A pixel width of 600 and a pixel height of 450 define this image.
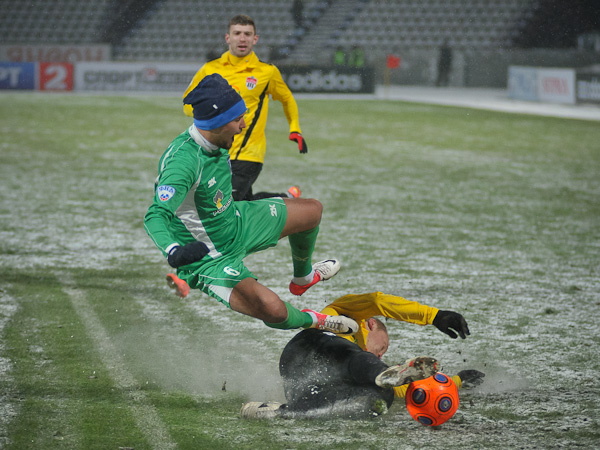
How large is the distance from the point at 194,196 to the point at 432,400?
1588 mm

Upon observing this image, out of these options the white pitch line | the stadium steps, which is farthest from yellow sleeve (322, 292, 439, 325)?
the stadium steps

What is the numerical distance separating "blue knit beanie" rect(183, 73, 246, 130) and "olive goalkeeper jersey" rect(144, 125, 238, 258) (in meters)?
0.09

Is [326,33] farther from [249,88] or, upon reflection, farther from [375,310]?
[375,310]

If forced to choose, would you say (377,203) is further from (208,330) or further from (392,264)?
(208,330)

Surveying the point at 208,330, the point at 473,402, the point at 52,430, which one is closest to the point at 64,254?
the point at 208,330

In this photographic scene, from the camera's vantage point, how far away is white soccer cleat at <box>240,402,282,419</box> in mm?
3973

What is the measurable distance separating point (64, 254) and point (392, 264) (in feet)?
9.87

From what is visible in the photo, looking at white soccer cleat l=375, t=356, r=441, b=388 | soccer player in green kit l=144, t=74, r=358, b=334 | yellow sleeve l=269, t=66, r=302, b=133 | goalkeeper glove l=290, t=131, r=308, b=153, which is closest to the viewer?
white soccer cleat l=375, t=356, r=441, b=388

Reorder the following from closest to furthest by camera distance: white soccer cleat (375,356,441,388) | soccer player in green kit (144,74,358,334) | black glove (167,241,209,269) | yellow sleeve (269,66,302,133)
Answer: black glove (167,241,209,269), white soccer cleat (375,356,441,388), soccer player in green kit (144,74,358,334), yellow sleeve (269,66,302,133)

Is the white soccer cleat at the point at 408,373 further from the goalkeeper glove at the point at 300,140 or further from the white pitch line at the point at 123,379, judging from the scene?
the goalkeeper glove at the point at 300,140

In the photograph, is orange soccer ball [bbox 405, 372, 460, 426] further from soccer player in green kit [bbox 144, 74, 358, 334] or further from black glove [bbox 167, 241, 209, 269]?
black glove [bbox 167, 241, 209, 269]

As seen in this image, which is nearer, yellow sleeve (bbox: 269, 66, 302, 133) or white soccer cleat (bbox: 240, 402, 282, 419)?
white soccer cleat (bbox: 240, 402, 282, 419)

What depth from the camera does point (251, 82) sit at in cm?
704

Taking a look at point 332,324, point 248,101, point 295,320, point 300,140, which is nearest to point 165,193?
point 295,320
